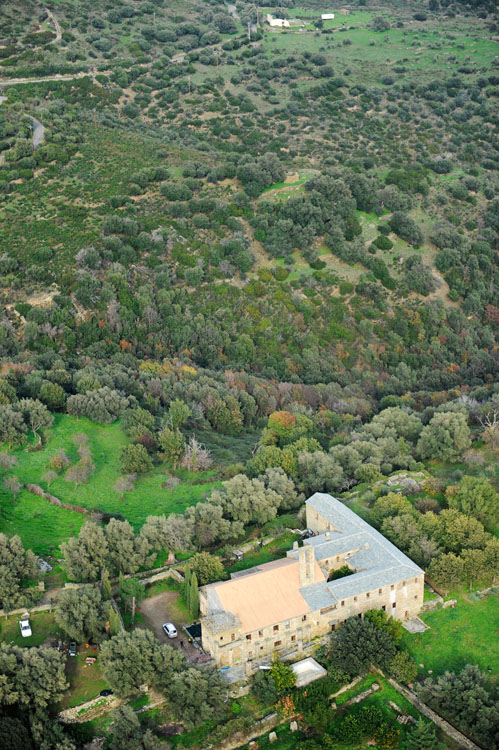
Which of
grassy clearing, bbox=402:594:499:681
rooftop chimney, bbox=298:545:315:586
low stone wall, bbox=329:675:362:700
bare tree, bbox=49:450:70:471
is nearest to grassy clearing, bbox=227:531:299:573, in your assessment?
rooftop chimney, bbox=298:545:315:586

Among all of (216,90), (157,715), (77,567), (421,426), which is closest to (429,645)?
(157,715)

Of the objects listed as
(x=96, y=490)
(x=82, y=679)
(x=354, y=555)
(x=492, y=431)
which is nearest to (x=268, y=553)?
(x=354, y=555)

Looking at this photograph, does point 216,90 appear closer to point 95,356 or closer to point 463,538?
point 95,356

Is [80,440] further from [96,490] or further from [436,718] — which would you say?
[436,718]

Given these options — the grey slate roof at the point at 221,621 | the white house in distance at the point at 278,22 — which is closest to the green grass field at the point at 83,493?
the grey slate roof at the point at 221,621

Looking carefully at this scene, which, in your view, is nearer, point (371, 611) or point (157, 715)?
point (157, 715)

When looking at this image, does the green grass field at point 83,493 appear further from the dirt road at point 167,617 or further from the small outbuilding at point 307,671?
the small outbuilding at point 307,671

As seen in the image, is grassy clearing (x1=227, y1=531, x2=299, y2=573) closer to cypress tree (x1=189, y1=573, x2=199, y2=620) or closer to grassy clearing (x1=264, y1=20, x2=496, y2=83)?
cypress tree (x1=189, y1=573, x2=199, y2=620)
